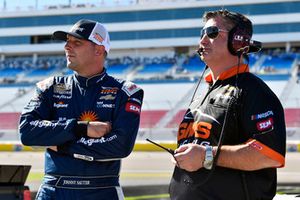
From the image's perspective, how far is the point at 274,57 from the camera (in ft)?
150

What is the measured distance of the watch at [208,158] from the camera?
2.23 m

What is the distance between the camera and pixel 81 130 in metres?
2.97

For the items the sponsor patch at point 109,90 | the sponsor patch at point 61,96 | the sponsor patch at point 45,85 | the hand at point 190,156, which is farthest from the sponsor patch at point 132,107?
the hand at point 190,156

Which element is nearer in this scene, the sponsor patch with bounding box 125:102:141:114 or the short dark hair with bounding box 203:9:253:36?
the short dark hair with bounding box 203:9:253:36

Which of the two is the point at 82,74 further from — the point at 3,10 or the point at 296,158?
the point at 3,10

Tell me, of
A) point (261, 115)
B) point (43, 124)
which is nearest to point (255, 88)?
point (261, 115)

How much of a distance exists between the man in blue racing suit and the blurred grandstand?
33596 millimetres

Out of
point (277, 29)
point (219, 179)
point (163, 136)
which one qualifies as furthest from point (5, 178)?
point (277, 29)

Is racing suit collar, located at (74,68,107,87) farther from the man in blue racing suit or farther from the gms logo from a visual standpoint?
the gms logo

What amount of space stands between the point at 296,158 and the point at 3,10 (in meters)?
49.8

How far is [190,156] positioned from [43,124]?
115cm

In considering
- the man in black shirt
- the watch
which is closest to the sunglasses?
the man in black shirt

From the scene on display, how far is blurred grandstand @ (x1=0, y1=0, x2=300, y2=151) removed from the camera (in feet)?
139

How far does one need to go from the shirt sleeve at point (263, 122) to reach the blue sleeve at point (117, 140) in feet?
3.05
